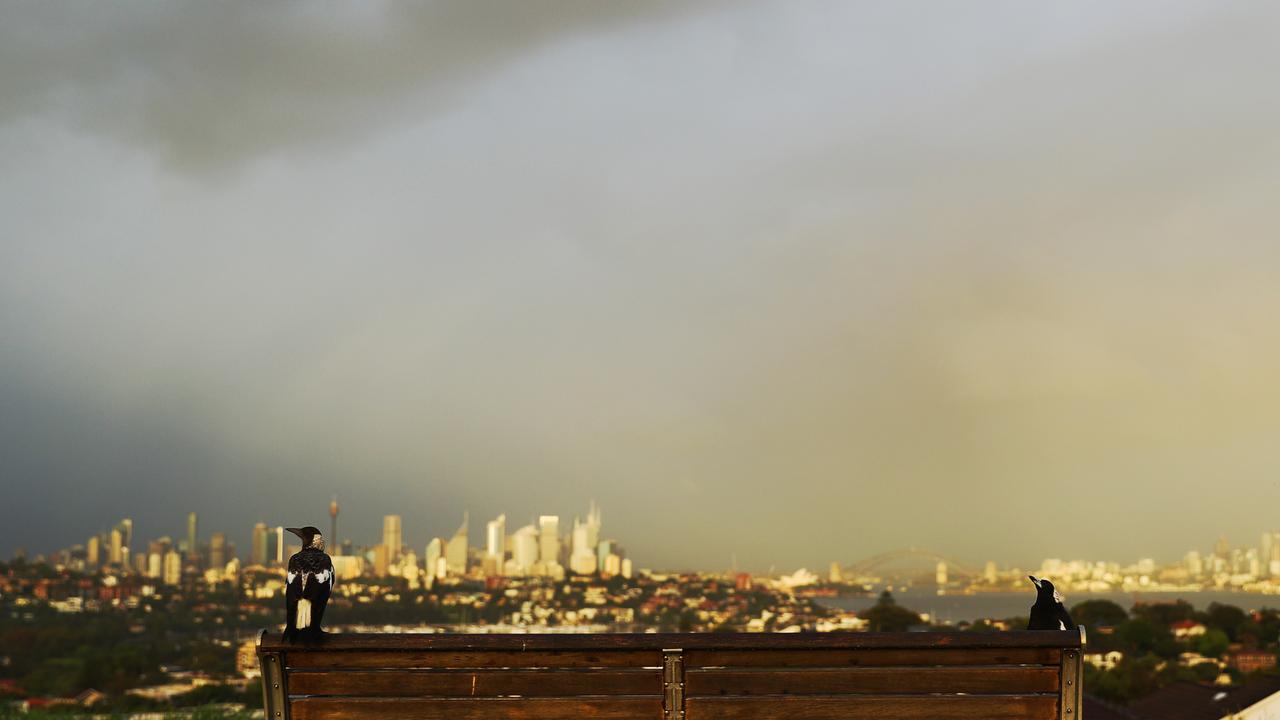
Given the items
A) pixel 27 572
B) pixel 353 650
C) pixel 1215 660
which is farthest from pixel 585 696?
pixel 27 572

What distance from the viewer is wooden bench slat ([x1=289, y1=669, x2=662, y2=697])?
9.99 feet

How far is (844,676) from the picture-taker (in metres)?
3.03

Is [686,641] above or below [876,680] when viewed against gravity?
above

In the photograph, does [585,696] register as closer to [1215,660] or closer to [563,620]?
[1215,660]

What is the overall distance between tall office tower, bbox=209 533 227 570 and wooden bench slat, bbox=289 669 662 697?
2852 centimetres

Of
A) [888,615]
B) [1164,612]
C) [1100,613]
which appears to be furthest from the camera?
[888,615]

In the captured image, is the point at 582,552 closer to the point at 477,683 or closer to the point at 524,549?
the point at 524,549

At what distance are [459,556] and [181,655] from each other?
6867 mm

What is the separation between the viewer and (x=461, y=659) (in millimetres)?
3037

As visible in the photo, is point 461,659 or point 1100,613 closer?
point 461,659

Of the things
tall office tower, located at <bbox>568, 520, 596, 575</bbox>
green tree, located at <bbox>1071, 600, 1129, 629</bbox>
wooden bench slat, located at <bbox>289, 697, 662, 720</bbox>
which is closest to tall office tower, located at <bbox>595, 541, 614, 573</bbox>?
tall office tower, located at <bbox>568, 520, 596, 575</bbox>

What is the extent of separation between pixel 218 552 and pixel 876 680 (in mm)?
30234

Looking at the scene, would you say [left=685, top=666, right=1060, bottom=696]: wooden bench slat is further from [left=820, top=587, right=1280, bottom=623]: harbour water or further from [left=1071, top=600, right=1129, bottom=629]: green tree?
[left=1071, top=600, right=1129, bottom=629]: green tree

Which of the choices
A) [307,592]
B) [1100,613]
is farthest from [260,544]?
[307,592]
